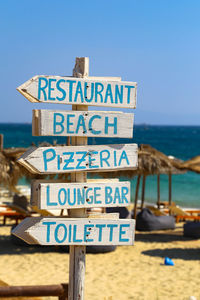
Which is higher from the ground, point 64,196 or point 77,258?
point 64,196

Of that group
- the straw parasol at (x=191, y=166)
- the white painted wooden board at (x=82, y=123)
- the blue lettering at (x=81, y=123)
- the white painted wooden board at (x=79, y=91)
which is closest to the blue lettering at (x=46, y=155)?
the white painted wooden board at (x=82, y=123)

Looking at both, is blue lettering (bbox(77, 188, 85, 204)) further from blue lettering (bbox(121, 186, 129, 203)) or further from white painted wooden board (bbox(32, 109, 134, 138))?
white painted wooden board (bbox(32, 109, 134, 138))

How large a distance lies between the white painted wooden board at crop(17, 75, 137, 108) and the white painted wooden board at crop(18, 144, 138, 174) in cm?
31

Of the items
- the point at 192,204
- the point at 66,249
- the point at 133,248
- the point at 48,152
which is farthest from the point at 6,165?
the point at 192,204

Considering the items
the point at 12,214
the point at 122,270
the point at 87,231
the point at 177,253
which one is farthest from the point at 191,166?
the point at 87,231

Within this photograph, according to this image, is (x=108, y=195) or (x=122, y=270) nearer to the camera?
(x=108, y=195)

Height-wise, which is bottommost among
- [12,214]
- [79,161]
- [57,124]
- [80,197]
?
[12,214]

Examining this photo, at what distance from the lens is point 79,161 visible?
9.71 ft

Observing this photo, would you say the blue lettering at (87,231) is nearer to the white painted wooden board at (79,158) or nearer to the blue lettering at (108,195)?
the blue lettering at (108,195)

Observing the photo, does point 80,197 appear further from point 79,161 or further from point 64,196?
point 79,161

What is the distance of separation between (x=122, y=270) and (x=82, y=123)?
5.44 meters

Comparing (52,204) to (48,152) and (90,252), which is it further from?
(90,252)

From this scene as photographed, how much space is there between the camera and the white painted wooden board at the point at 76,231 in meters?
2.86

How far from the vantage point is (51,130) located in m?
2.88
